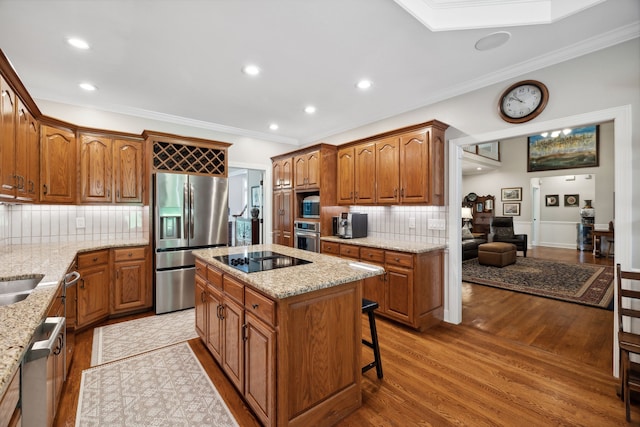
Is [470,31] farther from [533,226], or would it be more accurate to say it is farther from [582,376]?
[533,226]

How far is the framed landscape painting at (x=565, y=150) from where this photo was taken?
7965mm

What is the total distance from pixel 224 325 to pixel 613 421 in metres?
2.68

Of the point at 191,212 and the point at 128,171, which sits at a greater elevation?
the point at 128,171

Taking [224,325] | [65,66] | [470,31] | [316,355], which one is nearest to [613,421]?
[316,355]

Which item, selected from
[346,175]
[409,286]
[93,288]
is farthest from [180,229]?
[409,286]

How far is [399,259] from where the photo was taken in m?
3.20

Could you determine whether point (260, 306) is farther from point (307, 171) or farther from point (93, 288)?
point (307, 171)

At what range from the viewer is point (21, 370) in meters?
1.01

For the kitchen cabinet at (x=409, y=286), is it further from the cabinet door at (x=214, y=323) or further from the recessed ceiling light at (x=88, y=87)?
the recessed ceiling light at (x=88, y=87)

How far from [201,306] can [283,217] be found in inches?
103

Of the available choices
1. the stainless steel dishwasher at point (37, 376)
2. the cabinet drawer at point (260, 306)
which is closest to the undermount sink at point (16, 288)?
the stainless steel dishwasher at point (37, 376)

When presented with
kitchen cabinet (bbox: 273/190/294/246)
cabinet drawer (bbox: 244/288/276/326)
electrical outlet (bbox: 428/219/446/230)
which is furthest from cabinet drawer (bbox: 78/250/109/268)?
electrical outlet (bbox: 428/219/446/230)

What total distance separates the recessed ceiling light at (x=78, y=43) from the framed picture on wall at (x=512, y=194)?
36.6 ft

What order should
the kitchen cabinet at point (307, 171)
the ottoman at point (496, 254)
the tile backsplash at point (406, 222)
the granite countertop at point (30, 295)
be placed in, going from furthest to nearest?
1. the ottoman at point (496, 254)
2. the kitchen cabinet at point (307, 171)
3. the tile backsplash at point (406, 222)
4. the granite countertop at point (30, 295)
